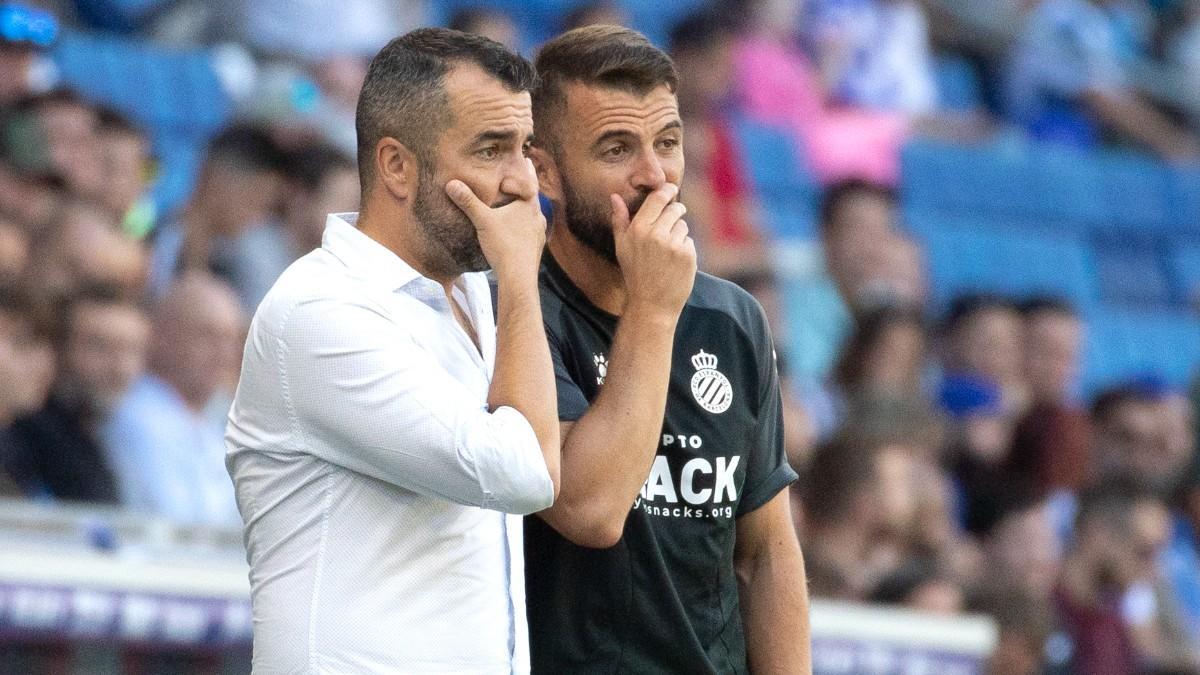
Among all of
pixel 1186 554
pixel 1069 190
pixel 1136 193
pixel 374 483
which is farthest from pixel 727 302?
pixel 1136 193

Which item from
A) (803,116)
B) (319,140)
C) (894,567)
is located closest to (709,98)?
(803,116)

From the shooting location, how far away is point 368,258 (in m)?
2.88

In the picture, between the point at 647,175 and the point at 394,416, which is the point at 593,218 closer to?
the point at 647,175

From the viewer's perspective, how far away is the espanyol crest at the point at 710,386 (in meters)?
3.21

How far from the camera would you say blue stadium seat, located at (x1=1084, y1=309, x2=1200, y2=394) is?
10969 mm

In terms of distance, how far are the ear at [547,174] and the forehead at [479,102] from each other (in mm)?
261

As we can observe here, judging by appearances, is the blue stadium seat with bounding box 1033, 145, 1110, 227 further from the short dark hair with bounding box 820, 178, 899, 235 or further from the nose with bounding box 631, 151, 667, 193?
the nose with bounding box 631, 151, 667, 193

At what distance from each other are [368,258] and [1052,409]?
657 cm

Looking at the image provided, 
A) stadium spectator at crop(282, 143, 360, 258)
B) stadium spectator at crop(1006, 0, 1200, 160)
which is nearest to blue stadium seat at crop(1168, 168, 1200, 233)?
stadium spectator at crop(1006, 0, 1200, 160)

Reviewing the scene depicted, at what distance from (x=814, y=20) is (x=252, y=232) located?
5.08m

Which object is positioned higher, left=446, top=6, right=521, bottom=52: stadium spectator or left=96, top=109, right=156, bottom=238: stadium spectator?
left=446, top=6, right=521, bottom=52: stadium spectator

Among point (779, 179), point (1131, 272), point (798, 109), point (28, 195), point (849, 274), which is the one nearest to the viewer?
point (28, 195)

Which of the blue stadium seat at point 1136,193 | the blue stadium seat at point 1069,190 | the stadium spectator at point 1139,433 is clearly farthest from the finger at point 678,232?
the blue stadium seat at point 1136,193

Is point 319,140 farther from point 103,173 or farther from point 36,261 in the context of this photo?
point 36,261
